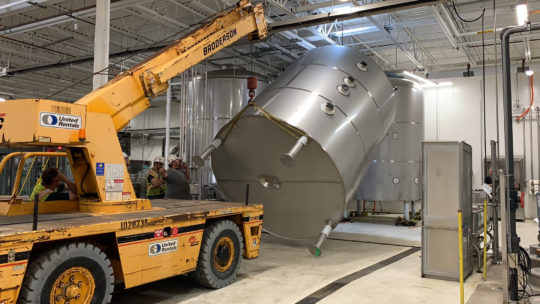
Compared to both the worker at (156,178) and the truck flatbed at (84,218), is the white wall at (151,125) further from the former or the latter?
the truck flatbed at (84,218)

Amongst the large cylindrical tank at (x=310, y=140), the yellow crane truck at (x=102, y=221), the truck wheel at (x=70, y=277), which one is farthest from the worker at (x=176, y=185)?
the truck wheel at (x=70, y=277)

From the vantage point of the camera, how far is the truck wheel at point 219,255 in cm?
601

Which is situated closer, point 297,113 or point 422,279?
point 422,279

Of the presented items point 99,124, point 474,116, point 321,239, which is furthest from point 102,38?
point 474,116

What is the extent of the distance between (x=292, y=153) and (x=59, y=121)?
323 cm

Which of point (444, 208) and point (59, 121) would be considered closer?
point (59, 121)


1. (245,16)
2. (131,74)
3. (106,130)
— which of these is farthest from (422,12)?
(106,130)

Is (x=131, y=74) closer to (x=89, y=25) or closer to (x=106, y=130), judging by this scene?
(x=106, y=130)

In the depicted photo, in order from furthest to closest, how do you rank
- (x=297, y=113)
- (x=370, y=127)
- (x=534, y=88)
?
(x=534, y=88) < (x=370, y=127) < (x=297, y=113)

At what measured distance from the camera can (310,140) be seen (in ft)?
23.9

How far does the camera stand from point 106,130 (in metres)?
5.48

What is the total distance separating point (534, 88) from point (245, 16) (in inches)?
501

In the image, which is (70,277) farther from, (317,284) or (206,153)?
(206,153)

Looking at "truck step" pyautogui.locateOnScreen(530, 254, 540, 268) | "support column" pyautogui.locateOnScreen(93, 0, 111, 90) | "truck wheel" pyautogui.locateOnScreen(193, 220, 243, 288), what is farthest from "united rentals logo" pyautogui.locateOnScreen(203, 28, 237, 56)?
"truck step" pyautogui.locateOnScreen(530, 254, 540, 268)
